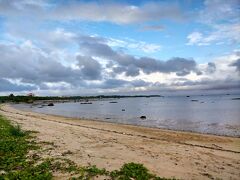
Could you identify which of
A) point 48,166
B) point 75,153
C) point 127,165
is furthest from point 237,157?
point 48,166

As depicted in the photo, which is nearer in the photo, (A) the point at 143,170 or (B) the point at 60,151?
(A) the point at 143,170

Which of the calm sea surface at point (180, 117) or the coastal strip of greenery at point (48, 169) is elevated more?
the coastal strip of greenery at point (48, 169)

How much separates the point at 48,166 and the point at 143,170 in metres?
4.11

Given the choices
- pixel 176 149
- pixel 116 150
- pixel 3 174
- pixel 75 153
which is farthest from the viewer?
pixel 176 149

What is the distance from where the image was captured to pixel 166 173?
37.3ft

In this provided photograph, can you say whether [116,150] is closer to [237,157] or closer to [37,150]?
[37,150]

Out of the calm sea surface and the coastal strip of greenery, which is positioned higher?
the coastal strip of greenery

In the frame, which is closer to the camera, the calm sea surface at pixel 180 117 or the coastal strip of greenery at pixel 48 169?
the coastal strip of greenery at pixel 48 169

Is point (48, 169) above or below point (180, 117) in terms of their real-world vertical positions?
above

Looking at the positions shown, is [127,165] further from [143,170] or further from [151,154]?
[151,154]

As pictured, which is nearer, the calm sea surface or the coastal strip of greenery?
the coastal strip of greenery

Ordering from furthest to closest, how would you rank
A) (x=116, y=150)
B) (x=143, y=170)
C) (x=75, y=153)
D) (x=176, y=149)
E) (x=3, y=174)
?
(x=176, y=149), (x=116, y=150), (x=75, y=153), (x=143, y=170), (x=3, y=174)

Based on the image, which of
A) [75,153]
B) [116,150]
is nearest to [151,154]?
[116,150]

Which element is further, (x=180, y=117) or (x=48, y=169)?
(x=180, y=117)
